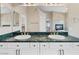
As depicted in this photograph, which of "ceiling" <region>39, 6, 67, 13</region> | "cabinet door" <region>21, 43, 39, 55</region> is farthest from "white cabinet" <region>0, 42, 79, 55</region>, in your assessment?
"ceiling" <region>39, 6, 67, 13</region>

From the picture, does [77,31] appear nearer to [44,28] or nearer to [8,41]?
[44,28]

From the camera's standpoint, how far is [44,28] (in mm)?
3334

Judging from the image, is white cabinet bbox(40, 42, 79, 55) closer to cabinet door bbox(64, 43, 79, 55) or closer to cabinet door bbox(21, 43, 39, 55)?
cabinet door bbox(64, 43, 79, 55)

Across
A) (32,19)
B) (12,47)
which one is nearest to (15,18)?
(32,19)

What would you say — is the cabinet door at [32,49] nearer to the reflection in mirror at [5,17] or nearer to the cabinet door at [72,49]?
the cabinet door at [72,49]

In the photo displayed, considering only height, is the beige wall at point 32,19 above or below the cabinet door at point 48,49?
above

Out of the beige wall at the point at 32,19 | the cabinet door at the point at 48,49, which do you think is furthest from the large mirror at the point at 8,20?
the cabinet door at the point at 48,49

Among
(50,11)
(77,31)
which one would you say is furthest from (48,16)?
(77,31)

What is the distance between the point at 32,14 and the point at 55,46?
1.05 metres

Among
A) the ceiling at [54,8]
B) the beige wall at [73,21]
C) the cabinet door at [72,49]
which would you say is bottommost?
the cabinet door at [72,49]

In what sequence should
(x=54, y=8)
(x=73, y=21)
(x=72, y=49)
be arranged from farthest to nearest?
(x=73, y=21) → (x=54, y=8) → (x=72, y=49)

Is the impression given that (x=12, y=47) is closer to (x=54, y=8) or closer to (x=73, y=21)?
(x=54, y=8)

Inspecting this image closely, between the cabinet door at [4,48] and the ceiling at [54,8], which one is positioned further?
the ceiling at [54,8]

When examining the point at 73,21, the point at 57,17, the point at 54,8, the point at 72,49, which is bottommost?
the point at 72,49
